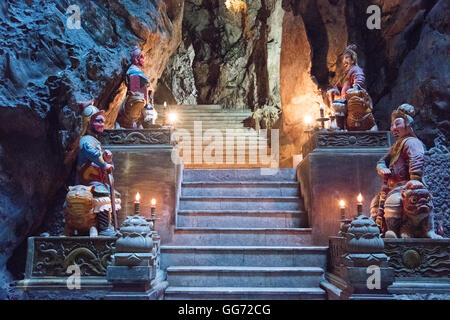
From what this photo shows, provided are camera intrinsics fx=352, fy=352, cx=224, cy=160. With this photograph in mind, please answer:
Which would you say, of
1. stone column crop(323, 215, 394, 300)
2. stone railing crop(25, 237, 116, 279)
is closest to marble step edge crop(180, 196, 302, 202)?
stone railing crop(25, 237, 116, 279)

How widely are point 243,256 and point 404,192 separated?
2.36m

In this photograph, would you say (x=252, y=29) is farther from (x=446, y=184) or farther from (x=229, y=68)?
(x=446, y=184)

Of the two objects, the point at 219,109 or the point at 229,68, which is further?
the point at 229,68

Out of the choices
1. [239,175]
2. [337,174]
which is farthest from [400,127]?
[239,175]

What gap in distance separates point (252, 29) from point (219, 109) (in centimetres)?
546

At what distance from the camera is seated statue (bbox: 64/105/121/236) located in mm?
4570

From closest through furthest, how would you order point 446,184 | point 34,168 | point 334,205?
1. point 334,205
2. point 34,168
3. point 446,184

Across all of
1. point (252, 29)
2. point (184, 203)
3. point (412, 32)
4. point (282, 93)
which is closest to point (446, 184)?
point (412, 32)

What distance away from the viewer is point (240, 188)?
6.90 m

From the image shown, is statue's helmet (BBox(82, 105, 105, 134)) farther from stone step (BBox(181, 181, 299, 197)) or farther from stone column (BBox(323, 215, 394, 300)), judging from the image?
stone column (BBox(323, 215, 394, 300))

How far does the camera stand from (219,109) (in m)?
15.5

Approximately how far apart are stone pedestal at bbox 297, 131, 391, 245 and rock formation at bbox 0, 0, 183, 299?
14.3 feet

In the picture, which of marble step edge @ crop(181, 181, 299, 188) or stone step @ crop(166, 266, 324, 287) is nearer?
stone step @ crop(166, 266, 324, 287)

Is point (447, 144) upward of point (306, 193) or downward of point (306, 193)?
upward
